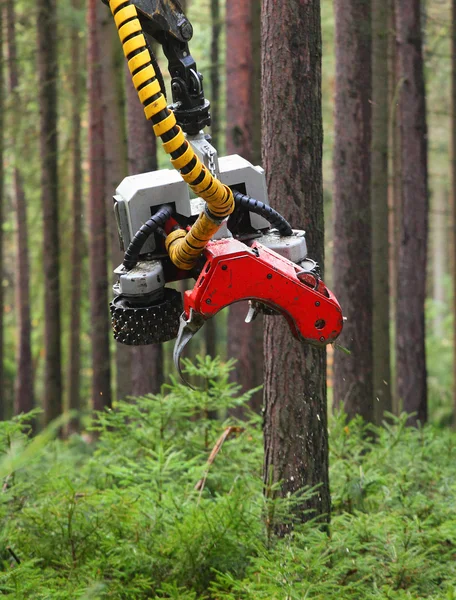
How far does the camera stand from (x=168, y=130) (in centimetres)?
384

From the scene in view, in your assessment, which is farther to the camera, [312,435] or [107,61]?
[107,61]

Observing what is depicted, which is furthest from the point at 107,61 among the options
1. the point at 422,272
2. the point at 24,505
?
the point at 24,505

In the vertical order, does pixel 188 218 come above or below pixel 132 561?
above

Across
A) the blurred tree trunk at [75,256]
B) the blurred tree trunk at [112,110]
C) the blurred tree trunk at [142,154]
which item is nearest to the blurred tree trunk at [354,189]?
the blurred tree trunk at [142,154]

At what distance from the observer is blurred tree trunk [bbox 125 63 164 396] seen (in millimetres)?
11102

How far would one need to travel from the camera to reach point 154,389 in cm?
1175

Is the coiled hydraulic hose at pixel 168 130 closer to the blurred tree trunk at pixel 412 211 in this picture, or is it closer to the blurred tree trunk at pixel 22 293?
the blurred tree trunk at pixel 412 211

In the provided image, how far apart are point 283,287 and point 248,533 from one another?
7.92ft

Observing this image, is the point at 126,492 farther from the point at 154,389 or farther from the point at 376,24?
the point at 376,24

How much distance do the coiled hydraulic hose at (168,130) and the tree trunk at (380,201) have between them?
7732 millimetres

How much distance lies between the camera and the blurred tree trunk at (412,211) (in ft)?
39.7

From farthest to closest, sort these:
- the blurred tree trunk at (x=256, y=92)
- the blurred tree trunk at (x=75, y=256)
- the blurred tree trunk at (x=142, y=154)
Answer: the blurred tree trunk at (x=75, y=256) < the blurred tree trunk at (x=256, y=92) < the blurred tree trunk at (x=142, y=154)

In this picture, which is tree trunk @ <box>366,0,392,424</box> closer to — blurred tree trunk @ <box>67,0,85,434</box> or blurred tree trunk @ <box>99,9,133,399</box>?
blurred tree trunk @ <box>99,9,133,399</box>

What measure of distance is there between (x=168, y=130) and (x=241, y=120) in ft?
28.2
